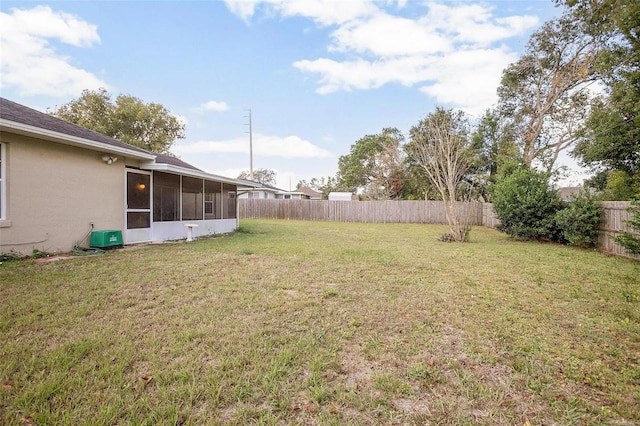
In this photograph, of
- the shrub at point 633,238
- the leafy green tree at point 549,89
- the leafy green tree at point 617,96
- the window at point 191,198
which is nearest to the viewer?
the shrub at point 633,238

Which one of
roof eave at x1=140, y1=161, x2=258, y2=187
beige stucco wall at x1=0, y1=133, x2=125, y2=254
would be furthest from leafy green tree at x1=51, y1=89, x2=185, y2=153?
beige stucco wall at x1=0, y1=133, x2=125, y2=254

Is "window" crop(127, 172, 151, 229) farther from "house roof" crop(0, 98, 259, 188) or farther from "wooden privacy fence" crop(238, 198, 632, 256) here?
"wooden privacy fence" crop(238, 198, 632, 256)

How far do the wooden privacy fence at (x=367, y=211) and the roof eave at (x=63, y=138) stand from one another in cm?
1337

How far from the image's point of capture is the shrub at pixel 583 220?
771cm

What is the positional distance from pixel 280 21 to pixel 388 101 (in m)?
6.82

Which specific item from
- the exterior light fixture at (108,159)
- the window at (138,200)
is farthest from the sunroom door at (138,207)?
the exterior light fixture at (108,159)

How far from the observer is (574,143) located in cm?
1506

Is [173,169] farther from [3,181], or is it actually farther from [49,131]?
[3,181]

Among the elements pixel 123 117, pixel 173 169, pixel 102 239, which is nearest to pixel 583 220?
pixel 173 169

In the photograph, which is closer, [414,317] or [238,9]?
[414,317]

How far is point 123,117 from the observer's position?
21375 mm

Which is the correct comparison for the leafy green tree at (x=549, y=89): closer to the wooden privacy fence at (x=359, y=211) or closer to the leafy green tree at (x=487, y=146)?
the leafy green tree at (x=487, y=146)

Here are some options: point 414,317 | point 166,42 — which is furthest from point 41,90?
point 414,317

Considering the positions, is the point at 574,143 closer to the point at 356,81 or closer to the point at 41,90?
the point at 356,81
